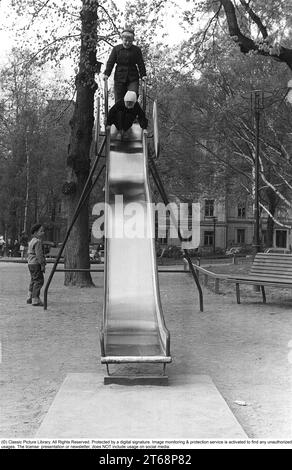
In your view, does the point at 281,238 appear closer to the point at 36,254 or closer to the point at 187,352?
the point at 36,254

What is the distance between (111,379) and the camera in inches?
238

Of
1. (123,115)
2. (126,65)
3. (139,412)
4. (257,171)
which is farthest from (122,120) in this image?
(139,412)

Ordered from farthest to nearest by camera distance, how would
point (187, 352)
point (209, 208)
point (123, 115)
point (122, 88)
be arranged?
point (209, 208)
point (122, 88)
point (123, 115)
point (187, 352)

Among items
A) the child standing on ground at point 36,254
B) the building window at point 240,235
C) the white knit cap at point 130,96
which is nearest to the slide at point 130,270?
the white knit cap at point 130,96

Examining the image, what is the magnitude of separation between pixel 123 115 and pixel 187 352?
469 cm

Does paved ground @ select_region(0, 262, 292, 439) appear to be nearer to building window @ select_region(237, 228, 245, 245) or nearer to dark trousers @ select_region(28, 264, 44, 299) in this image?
dark trousers @ select_region(28, 264, 44, 299)

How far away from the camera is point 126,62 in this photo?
11.1 metres

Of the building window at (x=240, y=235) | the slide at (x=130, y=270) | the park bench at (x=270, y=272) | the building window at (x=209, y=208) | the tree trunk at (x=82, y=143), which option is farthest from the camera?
the building window at (x=240, y=235)

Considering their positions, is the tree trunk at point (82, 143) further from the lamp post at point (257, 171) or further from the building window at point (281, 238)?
the building window at point (281, 238)

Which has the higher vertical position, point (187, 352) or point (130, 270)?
point (130, 270)

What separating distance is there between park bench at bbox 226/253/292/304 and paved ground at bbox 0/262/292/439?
527mm

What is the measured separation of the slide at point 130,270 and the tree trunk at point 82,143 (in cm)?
567

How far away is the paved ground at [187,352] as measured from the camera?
208 inches

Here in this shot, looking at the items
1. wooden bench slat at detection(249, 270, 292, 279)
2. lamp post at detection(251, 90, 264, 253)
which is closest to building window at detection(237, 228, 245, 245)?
lamp post at detection(251, 90, 264, 253)
